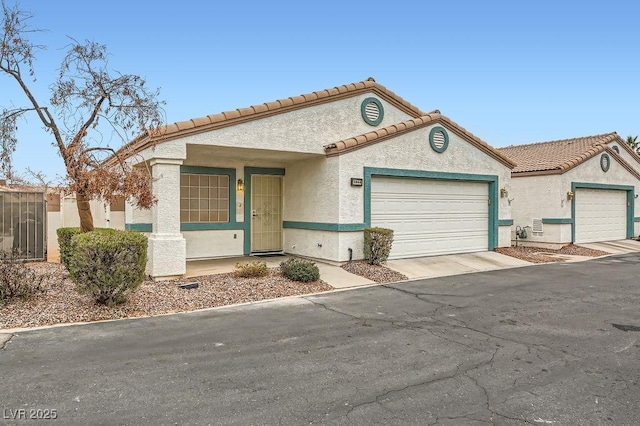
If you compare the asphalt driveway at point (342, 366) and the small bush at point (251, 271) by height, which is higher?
the small bush at point (251, 271)

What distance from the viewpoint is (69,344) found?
570 centimetres

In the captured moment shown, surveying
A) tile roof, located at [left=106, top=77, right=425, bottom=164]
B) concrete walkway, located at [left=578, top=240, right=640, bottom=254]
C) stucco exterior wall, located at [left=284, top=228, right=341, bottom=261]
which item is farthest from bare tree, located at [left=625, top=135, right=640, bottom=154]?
stucco exterior wall, located at [left=284, top=228, right=341, bottom=261]

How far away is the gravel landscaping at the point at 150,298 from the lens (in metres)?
6.91

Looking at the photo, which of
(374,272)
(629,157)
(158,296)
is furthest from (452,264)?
(629,157)

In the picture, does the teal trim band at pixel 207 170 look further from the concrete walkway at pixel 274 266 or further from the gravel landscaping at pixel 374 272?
the gravel landscaping at pixel 374 272

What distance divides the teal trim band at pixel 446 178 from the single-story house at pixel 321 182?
0.11 feet

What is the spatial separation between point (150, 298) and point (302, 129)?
5.92 metres

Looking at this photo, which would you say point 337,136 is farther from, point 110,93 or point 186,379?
point 186,379

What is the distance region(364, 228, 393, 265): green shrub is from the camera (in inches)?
461

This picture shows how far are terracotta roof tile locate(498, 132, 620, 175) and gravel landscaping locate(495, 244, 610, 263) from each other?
3024mm

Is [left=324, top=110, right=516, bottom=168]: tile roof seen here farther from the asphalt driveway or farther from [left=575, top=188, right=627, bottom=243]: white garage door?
[left=575, top=188, right=627, bottom=243]: white garage door

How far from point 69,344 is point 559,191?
16.9 m

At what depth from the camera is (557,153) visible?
1953cm

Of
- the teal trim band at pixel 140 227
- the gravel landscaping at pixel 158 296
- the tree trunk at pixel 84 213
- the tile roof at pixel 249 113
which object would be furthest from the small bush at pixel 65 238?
the tile roof at pixel 249 113
